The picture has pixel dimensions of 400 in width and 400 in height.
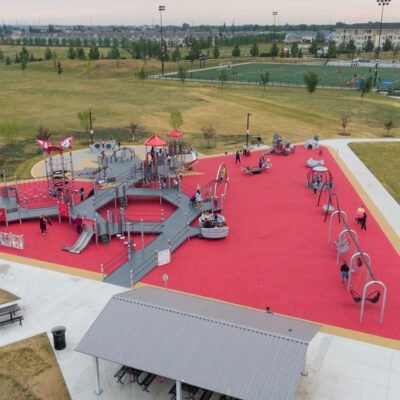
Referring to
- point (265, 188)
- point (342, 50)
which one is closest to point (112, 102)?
point (265, 188)

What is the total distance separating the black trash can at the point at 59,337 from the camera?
1747 centimetres

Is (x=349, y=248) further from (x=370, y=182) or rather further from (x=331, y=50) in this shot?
(x=331, y=50)

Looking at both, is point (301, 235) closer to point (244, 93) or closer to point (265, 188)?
point (265, 188)

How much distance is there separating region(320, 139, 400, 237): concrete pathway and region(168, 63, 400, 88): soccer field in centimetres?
5599

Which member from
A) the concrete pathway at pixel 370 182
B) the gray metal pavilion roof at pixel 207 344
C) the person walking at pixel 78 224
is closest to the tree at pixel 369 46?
the concrete pathway at pixel 370 182

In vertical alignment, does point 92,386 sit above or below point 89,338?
below

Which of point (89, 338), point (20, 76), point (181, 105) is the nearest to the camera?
point (89, 338)

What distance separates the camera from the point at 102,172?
3894 cm

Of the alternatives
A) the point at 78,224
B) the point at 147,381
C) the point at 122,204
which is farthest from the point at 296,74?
the point at 147,381

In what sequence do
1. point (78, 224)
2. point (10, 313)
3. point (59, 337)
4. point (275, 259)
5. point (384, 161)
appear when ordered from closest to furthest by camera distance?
point (59, 337)
point (10, 313)
point (275, 259)
point (78, 224)
point (384, 161)

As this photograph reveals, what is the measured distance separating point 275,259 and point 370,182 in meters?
18.1

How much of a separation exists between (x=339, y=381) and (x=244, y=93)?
78.3 meters

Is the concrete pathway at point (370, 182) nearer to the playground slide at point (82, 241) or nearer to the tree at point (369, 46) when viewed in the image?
the playground slide at point (82, 241)

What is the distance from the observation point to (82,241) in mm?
26656
